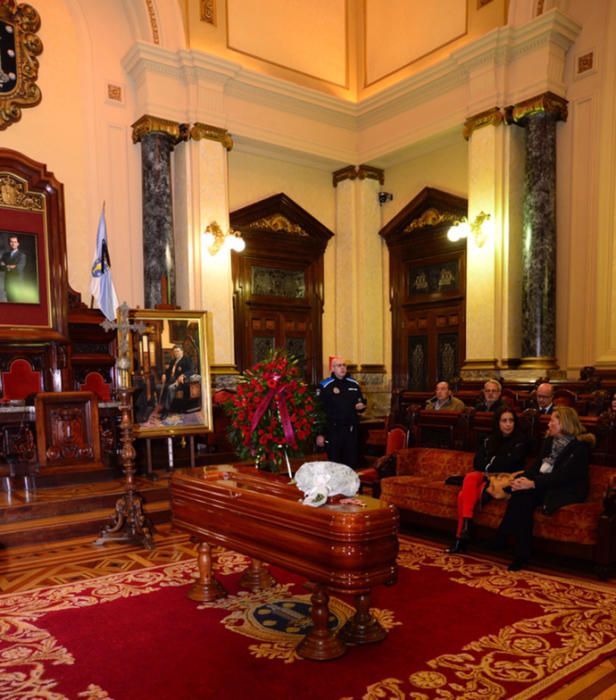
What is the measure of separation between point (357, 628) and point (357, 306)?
26.9 feet

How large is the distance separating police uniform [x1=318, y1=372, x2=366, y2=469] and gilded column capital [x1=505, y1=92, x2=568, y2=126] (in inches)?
172

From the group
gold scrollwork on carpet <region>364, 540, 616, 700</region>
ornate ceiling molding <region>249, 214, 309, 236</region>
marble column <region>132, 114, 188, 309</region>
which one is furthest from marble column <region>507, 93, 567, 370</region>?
marble column <region>132, 114, 188, 309</region>

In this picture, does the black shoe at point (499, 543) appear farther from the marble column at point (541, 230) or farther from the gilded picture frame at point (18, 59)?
the gilded picture frame at point (18, 59)

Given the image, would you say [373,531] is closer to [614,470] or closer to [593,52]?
[614,470]

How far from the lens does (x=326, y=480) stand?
3270mm

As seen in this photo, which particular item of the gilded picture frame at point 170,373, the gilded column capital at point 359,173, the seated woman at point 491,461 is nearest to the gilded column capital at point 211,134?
the gilded column capital at point 359,173

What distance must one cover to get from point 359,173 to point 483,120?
2984 mm

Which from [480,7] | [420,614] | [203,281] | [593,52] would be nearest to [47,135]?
[203,281]

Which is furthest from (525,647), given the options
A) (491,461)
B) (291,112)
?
(291,112)

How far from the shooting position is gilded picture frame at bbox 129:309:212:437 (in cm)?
705

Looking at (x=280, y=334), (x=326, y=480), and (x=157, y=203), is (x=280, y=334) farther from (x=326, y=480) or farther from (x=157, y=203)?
(x=326, y=480)

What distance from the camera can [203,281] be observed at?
9.09 m

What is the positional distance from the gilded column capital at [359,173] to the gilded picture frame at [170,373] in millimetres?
5116

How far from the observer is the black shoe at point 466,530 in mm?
5059
